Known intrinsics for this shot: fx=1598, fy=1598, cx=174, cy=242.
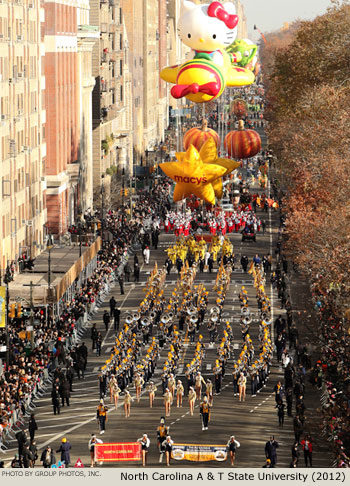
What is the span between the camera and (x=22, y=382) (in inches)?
2302

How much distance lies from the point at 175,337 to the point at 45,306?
10256 mm

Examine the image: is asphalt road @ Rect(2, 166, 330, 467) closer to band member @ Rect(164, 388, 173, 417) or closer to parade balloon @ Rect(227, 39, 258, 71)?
band member @ Rect(164, 388, 173, 417)

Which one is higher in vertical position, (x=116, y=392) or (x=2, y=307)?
(x=2, y=307)

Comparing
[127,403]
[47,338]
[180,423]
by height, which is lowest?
[180,423]

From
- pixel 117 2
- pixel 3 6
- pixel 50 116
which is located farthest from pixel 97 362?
pixel 117 2

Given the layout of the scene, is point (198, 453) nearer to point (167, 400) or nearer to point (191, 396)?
point (191, 396)

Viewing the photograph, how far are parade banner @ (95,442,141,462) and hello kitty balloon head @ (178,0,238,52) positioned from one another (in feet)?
73.5

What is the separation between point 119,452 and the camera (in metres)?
50.9

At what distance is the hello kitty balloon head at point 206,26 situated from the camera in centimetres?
6738

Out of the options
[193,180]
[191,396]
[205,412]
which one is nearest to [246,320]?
[193,180]

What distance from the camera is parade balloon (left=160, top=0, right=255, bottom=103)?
→ 67312 mm

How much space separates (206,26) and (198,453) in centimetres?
2282

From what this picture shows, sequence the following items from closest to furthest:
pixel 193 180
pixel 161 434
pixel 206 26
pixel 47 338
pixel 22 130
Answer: pixel 161 434 < pixel 206 26 < pixel 47 338 < pixel 193 180 < pixel 22 130

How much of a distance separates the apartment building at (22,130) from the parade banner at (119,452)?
102ft
